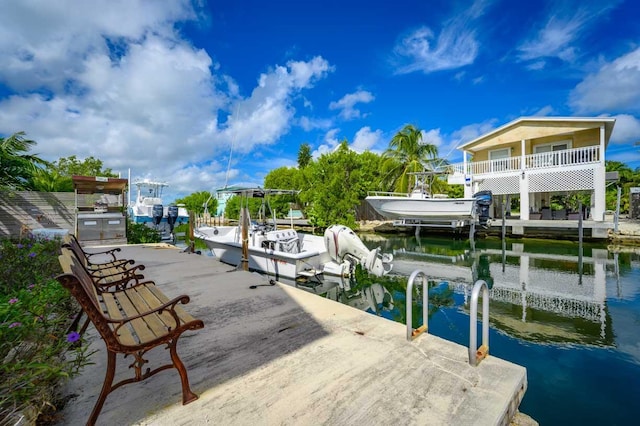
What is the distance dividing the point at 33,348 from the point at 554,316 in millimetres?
8095

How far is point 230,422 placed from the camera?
1974 millimetres

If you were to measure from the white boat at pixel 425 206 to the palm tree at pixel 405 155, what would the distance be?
8.02m

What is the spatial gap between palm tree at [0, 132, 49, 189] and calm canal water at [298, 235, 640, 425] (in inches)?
415

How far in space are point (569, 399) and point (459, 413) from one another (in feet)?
9.12

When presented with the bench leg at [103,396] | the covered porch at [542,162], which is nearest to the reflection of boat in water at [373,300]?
the bench leg at [103,396]

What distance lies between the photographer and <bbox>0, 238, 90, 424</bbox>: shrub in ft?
5.73

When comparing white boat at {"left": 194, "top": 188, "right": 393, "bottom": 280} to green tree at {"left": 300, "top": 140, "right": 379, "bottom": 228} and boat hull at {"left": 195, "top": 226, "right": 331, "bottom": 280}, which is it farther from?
green tree at {"left": 300, "top": 140, "right": 379, "bottom": 228}

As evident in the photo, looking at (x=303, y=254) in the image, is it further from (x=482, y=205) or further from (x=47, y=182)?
(x=482, y=205)

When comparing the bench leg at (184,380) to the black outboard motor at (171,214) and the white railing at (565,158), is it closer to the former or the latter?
the black outboard motor at (171,214)

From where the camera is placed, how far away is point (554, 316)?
6215 millimetres

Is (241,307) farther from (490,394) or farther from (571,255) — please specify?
(571,255)

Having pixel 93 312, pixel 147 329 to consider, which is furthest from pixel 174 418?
pixel 93 312

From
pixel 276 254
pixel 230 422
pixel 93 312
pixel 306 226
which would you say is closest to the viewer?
pixel 93 312

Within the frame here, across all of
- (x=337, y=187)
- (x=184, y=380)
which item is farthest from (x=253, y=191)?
(x=337, y=187)
